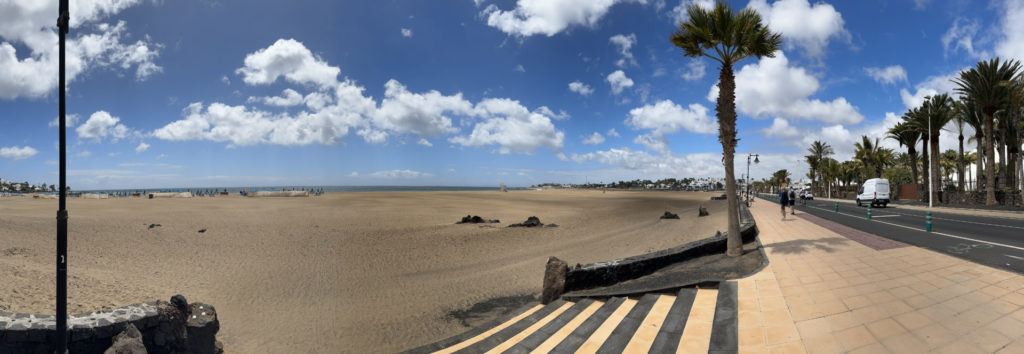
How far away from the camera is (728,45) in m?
8.64

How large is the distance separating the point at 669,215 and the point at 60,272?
83.0ft

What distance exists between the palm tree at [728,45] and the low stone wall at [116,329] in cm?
1076

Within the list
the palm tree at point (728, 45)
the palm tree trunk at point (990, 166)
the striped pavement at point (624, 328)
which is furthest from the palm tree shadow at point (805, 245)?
the palm tree trunk at point (990, 166)

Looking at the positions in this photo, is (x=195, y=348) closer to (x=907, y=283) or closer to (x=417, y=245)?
(x=417, y=245)

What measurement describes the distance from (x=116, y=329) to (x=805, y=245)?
540 inches

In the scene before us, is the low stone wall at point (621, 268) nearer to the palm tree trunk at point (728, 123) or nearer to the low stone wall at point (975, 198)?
the palm tree trunk at point (728, 123)

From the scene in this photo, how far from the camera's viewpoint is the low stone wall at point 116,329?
466 cm

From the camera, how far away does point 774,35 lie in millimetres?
8609

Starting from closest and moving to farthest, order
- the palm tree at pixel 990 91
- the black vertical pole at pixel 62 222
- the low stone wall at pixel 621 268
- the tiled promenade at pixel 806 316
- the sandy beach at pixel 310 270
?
1. the tiled promenade at pixel 806 316
2. the black vertical pole at pixel 62 222
3. the sandy beach at pixel 310 270
4. the low stone wall at pixel 621 268
5. the palm tree at pixel 990 91

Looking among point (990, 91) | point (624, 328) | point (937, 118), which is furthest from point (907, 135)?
point (624, 328)

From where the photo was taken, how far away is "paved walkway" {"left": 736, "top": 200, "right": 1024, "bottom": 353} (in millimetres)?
3604

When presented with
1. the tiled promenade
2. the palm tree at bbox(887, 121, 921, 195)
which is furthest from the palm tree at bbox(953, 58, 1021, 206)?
the tiled promenade

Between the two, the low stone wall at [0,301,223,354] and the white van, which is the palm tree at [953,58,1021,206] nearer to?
the white van

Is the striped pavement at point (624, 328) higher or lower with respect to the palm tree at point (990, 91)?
lower
